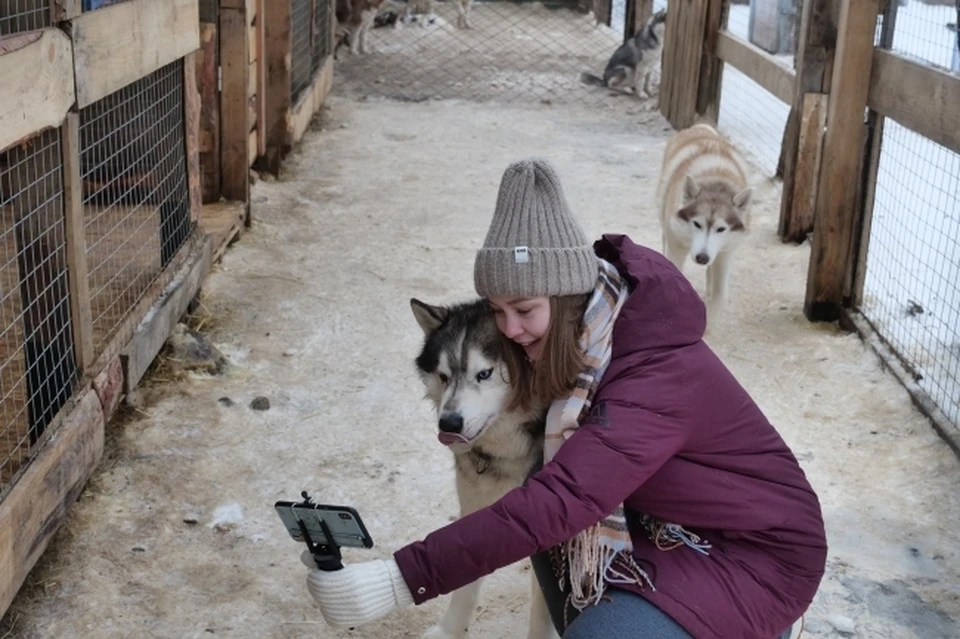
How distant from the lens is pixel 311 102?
376 inches

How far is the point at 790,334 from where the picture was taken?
5297 mm

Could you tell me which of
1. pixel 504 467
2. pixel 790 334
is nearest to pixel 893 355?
pixel 790 334

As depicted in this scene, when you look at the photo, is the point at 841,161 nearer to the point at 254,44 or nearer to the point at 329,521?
the point at 254,44

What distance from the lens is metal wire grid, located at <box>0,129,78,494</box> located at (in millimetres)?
3221

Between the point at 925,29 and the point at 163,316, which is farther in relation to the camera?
the point at 925,29

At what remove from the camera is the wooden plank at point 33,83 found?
105 inches

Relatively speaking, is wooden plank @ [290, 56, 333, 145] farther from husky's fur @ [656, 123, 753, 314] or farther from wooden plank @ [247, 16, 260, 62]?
husky's fur @ [656, 123, 753, 314]

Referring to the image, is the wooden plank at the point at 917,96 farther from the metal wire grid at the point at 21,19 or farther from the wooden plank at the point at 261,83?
the wooden plank at the point at 261,83

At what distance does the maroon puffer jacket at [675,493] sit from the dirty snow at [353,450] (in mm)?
943

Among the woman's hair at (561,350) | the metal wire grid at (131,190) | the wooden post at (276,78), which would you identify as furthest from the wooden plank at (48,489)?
the wooden post at (276,78)

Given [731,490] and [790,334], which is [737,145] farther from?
Answer: [731,490]

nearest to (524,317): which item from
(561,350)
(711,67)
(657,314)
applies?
(561,350)

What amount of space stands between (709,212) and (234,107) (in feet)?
9.16

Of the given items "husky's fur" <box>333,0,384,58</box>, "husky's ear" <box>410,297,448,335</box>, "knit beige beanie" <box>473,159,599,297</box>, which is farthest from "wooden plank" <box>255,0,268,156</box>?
"husky's fur" <box>333,0,384,58</box>
